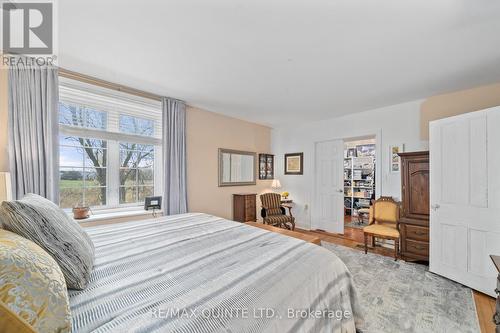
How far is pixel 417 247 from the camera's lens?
2906mm

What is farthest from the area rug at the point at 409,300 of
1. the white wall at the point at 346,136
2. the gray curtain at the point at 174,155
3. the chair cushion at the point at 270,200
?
the gray curtain at the point at 174,155

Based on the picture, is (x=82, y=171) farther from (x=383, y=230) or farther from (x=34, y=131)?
(x=383, y=230)

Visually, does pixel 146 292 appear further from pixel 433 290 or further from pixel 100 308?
pixel 433 290

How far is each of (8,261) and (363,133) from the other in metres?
4.56

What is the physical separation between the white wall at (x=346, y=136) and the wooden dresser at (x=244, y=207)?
1.30 m

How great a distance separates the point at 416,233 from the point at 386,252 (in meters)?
0.62

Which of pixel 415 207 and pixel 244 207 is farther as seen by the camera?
pixel 244 207

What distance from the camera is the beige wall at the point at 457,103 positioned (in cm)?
273

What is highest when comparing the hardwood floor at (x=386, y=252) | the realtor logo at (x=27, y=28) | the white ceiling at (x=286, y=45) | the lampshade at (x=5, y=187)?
the realtor logo at (x=27, y=28)

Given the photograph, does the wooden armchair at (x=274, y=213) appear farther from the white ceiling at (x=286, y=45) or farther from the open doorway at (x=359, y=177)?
the open doorway at (x=359, y=177)

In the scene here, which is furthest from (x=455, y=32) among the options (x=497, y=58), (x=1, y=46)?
(x=1, y=46)

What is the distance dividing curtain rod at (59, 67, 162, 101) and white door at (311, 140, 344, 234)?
356 cm

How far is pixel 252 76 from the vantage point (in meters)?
2.58

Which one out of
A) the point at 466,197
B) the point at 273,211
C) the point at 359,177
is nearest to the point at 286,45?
the point at 466,197
